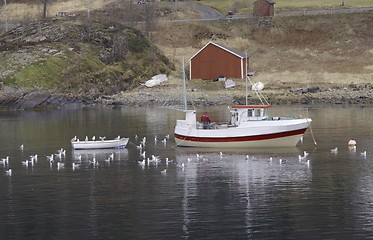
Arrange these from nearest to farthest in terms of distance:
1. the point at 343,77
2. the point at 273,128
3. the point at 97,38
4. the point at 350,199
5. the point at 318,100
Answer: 1. the point at 350,199
2. the point at 273,128
3. the point at 318,100
4. the point at 343,77
5. the point at 97,38

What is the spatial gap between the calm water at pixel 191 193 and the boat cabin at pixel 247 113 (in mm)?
2248

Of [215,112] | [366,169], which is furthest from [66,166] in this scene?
[215,112]

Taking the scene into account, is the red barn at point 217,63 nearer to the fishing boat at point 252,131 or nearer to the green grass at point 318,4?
the green grass at point 318,4

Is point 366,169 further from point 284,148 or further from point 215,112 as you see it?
point 215,112

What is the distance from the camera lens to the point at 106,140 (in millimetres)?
60562

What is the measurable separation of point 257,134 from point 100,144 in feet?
35.6

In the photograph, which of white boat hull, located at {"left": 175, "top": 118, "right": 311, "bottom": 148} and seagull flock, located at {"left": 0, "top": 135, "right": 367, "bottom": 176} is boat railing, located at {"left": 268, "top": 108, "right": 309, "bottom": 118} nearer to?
white boat hull, located at {"left": 175, "top": 118, "right": 311, "bottom": 148}

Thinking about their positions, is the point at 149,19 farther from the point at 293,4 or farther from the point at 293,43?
the point at 293,4

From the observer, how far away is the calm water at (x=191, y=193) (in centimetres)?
3497

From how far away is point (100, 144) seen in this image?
58.5m

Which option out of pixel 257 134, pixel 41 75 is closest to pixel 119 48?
pixel 41 75

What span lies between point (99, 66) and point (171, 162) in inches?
2209

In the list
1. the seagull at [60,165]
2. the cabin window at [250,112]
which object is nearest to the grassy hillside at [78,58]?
the cabin window at [250,112]

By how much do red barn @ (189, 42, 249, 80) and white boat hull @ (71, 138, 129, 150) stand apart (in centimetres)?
4834
